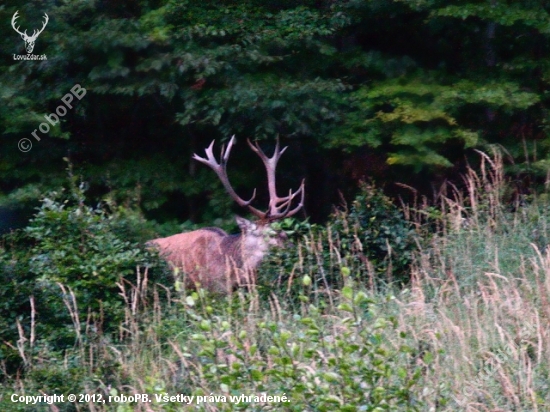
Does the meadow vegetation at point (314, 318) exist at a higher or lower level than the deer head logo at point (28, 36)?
lower

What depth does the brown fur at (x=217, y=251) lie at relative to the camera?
7.55 m

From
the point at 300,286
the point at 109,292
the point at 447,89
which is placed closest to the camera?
the point at 109,292

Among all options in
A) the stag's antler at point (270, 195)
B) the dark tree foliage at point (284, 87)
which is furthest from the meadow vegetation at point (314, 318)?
the dark tree foliage at point (284, 87)

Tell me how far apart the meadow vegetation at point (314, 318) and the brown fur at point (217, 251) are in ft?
1.02

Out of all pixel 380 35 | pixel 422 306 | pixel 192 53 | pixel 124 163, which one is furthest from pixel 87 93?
pixel 422 306

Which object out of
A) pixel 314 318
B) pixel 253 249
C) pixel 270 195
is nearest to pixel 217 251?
pixel 253 249

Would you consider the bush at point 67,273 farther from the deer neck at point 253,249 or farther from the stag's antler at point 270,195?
the stag's antler at point 270,195

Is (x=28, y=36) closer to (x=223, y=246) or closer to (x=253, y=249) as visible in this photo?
(x=223, y=246)

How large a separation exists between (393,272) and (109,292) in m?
2.67

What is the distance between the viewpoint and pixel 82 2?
9.13m

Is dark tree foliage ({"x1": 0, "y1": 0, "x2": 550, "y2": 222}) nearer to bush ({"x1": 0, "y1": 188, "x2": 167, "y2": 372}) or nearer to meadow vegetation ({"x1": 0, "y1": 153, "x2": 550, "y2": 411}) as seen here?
meadow vegetation ({"x1": 0, "y1": 153, "x2": 550, "y2": 411})

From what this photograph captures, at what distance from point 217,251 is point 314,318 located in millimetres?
3827

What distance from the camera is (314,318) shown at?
4414 millimetres

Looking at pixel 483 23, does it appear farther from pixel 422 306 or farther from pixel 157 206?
pixel 422 306
